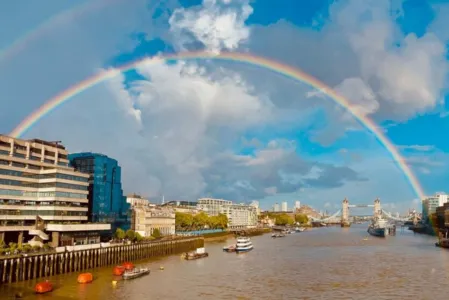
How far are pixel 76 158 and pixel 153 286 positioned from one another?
5731 centimetres

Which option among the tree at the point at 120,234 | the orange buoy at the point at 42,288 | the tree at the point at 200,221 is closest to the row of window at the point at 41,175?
the tree at the point at 120,234

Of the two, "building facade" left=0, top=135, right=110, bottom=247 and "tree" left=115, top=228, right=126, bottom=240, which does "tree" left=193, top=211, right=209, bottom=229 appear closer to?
"tree" left=115, top=228, right=126, bottom=240

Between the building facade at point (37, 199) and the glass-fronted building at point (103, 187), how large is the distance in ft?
47.8

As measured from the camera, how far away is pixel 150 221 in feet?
436

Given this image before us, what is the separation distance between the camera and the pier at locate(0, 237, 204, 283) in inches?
2261

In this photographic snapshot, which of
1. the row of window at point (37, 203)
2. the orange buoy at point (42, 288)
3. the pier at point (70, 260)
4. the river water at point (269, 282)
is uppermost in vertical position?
the row of window at point (37, 203)

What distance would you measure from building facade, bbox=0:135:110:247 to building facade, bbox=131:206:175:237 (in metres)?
38.3

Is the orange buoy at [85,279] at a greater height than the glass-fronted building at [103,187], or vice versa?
the glass-fronted building at [103,187]

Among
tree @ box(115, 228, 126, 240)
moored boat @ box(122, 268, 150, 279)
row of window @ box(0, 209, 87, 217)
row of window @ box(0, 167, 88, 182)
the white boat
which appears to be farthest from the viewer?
the white boat

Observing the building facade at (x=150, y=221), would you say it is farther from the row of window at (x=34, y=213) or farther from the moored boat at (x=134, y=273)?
the moored boat at (x=134, y=273)

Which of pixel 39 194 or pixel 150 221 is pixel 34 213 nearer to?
pixel 39 194

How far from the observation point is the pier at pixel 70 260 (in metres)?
57.4

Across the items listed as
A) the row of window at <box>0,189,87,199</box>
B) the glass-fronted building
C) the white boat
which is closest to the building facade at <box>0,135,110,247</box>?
the row of window at <box>0,189,87,199</box>

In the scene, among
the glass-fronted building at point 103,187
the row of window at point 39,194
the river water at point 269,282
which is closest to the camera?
the river water at point 269,282
